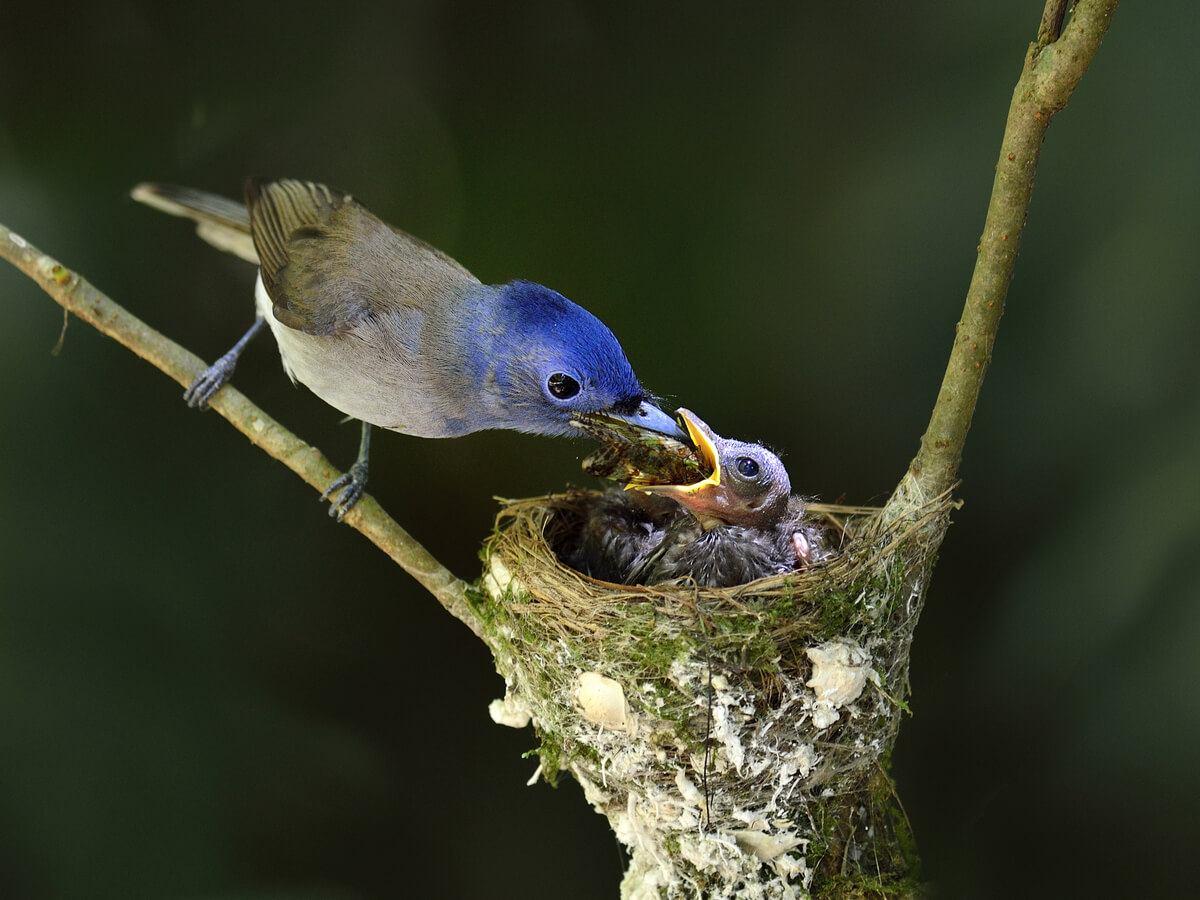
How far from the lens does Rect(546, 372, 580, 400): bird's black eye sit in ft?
6.09

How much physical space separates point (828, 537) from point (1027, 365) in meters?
0.71

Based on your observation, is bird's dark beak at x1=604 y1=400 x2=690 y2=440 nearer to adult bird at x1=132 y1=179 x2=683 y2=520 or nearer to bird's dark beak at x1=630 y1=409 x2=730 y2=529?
adult bird at x1=132 y1=179 x2=683 y2=520

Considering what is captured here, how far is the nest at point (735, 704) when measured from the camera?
179 cm

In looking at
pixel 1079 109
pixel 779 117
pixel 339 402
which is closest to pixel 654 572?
pixel 339 402

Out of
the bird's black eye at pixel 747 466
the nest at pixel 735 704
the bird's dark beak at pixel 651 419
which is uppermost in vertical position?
the bird's black eye at pixel 747 466

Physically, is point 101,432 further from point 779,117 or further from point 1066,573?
point 1066,573

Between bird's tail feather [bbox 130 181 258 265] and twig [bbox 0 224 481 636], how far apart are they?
36cm

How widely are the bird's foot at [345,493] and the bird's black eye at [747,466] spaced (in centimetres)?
90

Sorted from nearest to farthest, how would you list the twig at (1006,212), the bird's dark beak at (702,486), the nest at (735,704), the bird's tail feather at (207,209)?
the twig at (1006,212) < the nest at (735,704) < the bird's dark beak at (702,486) < the bird's tail feather at (207,209)

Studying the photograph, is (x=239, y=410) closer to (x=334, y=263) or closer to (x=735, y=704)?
(x=334, y=263)

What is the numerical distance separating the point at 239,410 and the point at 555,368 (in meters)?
0.87

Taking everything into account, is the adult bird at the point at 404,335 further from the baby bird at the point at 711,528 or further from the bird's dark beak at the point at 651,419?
the baby bird at the point at 711,528

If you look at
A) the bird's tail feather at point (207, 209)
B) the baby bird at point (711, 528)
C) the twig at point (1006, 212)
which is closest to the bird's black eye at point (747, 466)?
the baby bird at point (711, 528)

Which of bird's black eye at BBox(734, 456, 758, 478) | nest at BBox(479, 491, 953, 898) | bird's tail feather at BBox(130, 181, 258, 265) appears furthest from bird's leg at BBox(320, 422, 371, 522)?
bird's black eye at BBox(734, 456, 758, 478)
